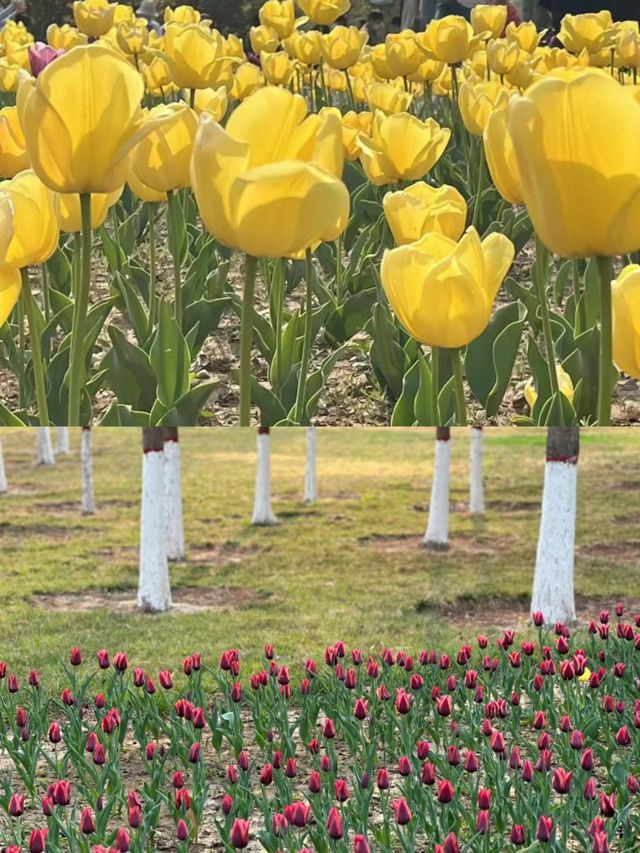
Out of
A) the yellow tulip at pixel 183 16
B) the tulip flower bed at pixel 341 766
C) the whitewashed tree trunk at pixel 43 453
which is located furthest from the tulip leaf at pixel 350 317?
the whitewashed tree trunk at pixel 43 453

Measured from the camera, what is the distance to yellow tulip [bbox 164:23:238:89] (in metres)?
1.20

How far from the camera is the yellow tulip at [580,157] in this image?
0.58 metres

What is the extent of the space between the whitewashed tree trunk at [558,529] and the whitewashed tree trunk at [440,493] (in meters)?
0.37

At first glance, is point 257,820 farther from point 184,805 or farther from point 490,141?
point 490,141

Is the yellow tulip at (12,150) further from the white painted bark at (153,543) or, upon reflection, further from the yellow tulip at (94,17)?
the white painted bark at (153,543)

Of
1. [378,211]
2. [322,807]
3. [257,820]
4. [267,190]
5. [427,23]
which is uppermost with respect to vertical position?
[427,23]

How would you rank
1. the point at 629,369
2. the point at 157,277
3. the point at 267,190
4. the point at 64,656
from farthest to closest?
the point at 64,656 → the point at 157,277 → the point at 629,369 → the point at 267,190

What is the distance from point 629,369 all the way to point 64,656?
386cm

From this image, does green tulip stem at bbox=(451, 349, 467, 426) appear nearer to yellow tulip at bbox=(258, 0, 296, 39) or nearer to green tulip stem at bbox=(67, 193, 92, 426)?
green tulip stem at bbox=(67, 193, 92, 426)

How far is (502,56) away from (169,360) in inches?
35.9

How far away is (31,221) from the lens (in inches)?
33.5

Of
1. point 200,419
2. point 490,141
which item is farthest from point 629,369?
point 200,419

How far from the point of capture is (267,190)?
648 mm

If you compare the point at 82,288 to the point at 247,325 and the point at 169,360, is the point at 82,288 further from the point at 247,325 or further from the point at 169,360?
the point at 169,360
